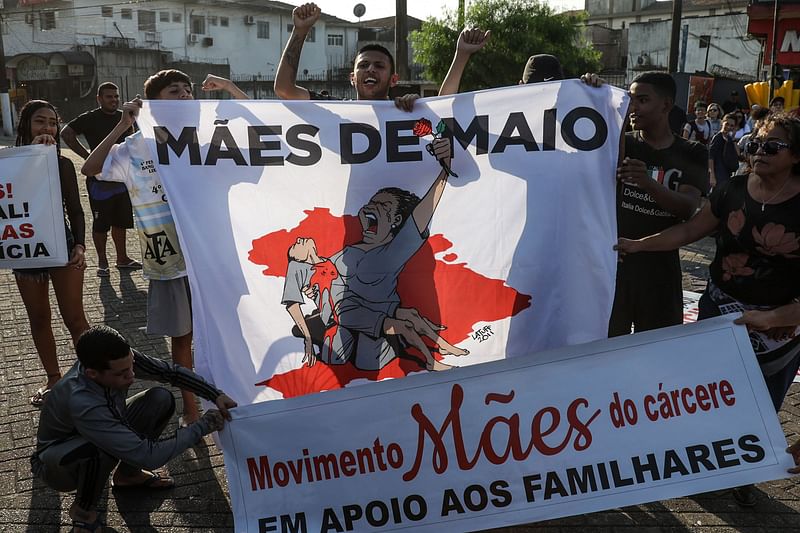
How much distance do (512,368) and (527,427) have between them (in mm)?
263

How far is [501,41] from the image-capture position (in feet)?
92.4

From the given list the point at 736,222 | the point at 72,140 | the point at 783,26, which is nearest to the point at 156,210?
the point at 736,222

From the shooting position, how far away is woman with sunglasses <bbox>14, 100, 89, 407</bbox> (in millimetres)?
4633

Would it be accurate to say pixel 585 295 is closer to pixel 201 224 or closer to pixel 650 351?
pixel 650 351

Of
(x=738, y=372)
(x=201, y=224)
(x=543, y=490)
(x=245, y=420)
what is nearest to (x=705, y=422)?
(x=738, y=372)

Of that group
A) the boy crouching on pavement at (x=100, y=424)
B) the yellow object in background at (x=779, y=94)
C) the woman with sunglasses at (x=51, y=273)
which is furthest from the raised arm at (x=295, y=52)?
the yellow object in background at (x=779, y=94)

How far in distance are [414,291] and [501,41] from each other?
26.3 metres

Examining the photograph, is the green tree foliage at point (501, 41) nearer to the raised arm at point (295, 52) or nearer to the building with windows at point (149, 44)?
the building with windows at point (149, 44)

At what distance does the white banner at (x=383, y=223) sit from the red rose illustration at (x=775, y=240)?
65 cm

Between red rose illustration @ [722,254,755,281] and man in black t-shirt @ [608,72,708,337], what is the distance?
42 centimetres

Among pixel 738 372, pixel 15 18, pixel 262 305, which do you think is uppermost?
pixel 15 18

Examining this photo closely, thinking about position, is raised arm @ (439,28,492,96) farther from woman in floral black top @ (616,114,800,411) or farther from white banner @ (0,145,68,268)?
white banner @ (0,145,68,268)

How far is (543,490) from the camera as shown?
3.15 meters

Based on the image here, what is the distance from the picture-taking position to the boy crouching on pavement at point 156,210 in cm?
415
